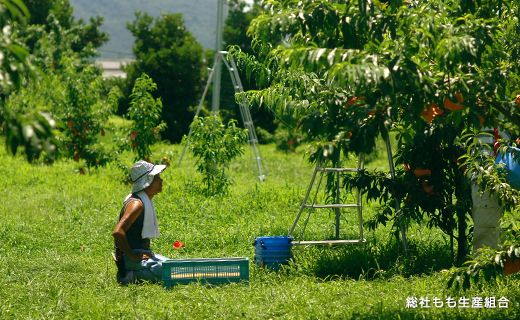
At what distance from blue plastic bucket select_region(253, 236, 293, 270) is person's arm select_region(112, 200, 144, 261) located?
3.42ft

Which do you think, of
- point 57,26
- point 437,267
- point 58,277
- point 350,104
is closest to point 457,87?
point 350,104

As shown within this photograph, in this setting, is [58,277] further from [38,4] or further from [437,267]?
[38,4]

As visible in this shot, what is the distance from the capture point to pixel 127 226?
8.07 m

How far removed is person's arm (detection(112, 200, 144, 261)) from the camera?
7.99m

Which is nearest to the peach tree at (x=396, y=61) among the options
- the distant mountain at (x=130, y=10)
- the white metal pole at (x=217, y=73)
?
the white metal pole at (x=217, y=73)

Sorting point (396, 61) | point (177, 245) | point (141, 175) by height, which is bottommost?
point (177, 245)

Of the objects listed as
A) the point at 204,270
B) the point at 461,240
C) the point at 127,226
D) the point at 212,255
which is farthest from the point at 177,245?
the point at 461,240

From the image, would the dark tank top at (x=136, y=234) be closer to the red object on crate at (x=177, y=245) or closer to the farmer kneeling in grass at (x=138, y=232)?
the farmer kneeling in grass at (x=138, y=232)

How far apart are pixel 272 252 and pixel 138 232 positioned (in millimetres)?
1182

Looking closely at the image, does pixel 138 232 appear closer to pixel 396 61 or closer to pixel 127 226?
pixel 127 226

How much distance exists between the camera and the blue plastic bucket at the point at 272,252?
824 centimetres

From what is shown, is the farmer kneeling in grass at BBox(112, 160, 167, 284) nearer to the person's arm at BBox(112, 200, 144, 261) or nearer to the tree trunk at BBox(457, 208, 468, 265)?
the person's arm at BBox(112, 200, 144, 261)

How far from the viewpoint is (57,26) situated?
29.3m

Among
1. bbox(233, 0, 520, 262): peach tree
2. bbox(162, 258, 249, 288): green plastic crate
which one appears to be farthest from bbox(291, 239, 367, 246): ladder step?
bbox(233, 0, 520, 262): peach tree
